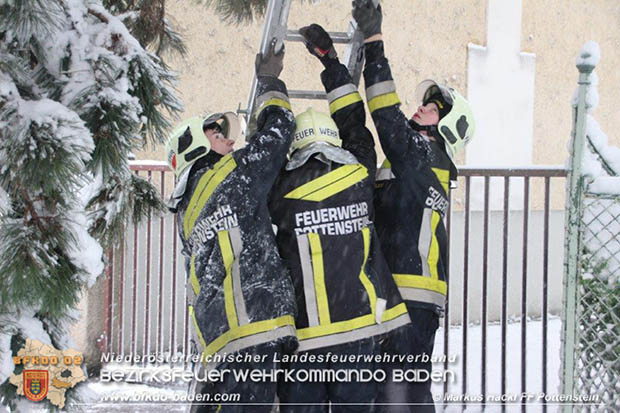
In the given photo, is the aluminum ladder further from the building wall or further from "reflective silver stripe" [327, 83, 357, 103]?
the building wall

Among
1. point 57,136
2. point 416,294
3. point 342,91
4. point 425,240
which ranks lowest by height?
point 416,294

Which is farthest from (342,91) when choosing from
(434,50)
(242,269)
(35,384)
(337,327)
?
(434,50)

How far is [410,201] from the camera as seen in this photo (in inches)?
110

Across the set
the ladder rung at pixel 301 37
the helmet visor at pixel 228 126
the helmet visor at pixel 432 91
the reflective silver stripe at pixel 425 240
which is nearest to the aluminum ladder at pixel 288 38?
the ladder rung at pixel 301 37

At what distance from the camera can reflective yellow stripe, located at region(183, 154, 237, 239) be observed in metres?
2.54

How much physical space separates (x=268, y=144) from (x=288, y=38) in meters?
0.71

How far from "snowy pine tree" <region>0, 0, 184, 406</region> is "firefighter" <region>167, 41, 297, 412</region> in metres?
0.50

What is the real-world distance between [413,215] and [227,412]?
49.2 inches

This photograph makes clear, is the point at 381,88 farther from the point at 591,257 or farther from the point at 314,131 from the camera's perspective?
the point at 591,257

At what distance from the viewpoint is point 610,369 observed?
2945 mm

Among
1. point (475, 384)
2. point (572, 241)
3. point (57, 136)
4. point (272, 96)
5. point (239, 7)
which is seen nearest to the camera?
point (57, 136)

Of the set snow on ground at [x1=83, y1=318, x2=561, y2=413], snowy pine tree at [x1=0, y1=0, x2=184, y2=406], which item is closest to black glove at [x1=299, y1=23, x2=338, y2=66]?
snowy pine tree at [x1=0, y1=0, x2=184, y2=406]

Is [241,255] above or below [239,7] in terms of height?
below

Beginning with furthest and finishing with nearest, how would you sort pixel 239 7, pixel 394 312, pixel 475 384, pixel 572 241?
pixel 475 384 → pixel 239 7 → pixel 572 241 → pixel 394 312
